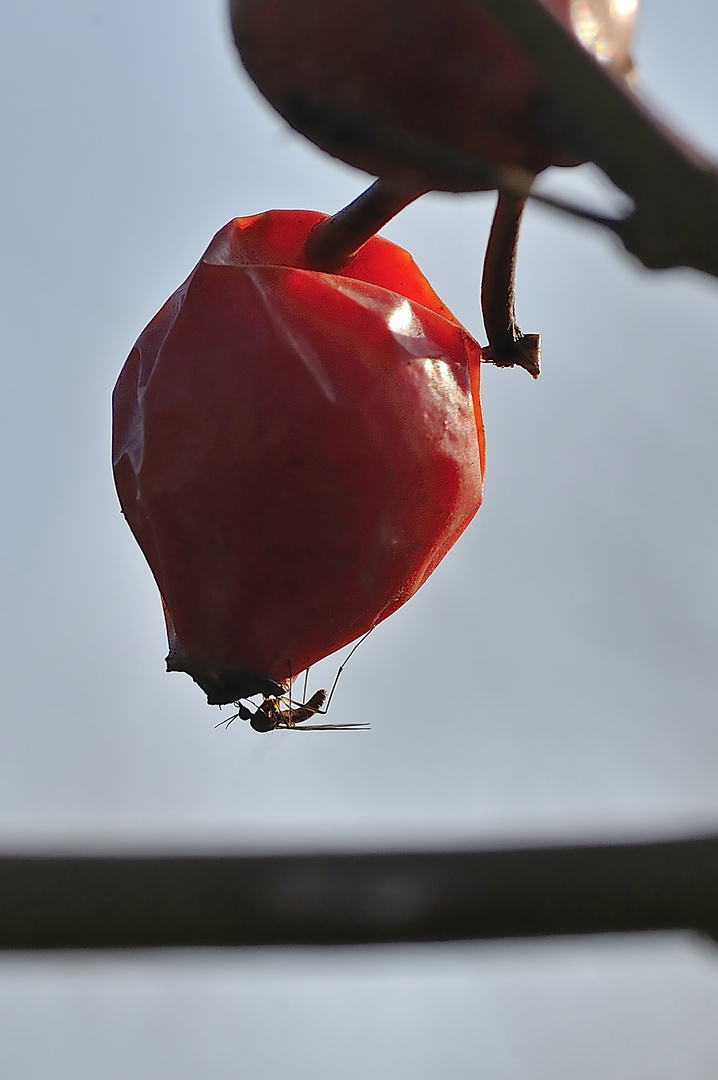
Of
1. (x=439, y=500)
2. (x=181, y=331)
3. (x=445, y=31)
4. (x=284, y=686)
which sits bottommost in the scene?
(x=284, y=686)

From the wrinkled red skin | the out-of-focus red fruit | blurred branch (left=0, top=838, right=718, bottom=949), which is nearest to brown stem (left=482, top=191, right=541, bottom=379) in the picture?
the wrinkled red skin

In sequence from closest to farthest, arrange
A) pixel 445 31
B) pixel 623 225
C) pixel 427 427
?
pixel 623 225 < pixel 445 31 < pixel 427 427

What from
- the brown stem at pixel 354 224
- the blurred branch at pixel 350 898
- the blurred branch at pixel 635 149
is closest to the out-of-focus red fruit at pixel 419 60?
the brown stem at pixel 354 224

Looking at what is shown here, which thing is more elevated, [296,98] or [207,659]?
[296,98]

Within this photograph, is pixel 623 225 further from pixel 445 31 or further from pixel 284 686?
pixel 284 686

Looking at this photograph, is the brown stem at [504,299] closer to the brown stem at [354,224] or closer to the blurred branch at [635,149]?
the brown stem at [354,224]

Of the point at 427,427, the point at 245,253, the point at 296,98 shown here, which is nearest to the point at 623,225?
the point at 296,98

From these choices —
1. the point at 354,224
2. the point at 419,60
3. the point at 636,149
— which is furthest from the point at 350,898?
the point at 354,224
